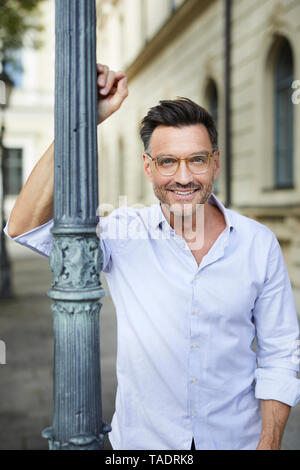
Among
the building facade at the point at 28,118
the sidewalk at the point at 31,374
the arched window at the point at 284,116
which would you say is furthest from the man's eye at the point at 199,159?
the building facade at the point at 28,118

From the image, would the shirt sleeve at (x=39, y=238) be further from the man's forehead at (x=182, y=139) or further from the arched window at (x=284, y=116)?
the arched window at (x=284, y=116)

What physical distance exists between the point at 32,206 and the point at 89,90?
0.46m

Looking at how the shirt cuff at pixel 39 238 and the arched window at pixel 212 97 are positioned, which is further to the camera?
the arched window at pixel 212 97

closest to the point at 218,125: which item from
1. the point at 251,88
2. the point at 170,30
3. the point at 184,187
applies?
the point at 251,88

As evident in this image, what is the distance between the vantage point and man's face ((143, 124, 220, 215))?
1.70 meters

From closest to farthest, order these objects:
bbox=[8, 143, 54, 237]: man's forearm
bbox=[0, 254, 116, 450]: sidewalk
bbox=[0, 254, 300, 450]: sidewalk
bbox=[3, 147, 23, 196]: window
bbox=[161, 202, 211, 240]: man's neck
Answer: bbox=[8, 143, 54, 237]: man's forearm → bbox=[161, 202, 211, 240]: man's neck → bbox=[0, 254, 300, 450]: sidewalk → bbox=[0, 254, 116, 450]: sidewalk → bbox=[3, 147, 23, 196]: window

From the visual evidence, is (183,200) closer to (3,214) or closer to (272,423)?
(272,423)

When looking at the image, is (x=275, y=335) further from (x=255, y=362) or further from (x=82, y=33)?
(x=82, y=33)

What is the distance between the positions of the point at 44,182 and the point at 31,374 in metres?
4.25

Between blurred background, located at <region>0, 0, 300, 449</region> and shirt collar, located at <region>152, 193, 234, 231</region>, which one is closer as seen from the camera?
shirt collar, located at <region>152, 193, 234, 231</region>

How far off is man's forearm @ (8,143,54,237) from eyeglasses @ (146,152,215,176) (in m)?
0.36

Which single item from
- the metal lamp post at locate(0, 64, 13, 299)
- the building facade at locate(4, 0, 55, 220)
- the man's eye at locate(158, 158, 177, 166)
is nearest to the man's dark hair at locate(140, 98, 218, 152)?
the man's eye at locate(158, 158, 177, 166)

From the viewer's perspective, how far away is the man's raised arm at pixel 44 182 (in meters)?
1.37

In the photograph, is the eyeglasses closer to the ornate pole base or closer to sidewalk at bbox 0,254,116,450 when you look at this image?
the ornate pole base
